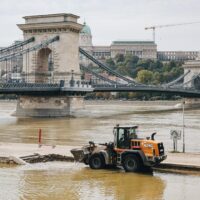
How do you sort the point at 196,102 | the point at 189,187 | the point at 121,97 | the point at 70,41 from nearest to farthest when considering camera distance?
the point at 189,187, the point at 70,41, the point at 196,102, the point at 121,97

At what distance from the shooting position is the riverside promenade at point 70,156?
20594 millimetres

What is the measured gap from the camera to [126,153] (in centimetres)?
2003

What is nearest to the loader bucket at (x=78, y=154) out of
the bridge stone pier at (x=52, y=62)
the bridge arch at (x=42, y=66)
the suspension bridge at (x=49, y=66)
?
the suspension bridge at (x=49, y=66)

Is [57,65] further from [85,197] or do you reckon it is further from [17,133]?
[85,197]

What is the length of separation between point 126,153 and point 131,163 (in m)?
0.41

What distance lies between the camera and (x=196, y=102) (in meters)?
111

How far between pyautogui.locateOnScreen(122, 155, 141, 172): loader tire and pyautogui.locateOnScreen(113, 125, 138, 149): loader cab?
46 cm

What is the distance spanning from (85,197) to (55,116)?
45.6 m

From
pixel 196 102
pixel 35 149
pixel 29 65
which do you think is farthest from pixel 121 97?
pixel 35 149

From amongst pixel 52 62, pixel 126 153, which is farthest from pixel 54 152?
pixel 52 62

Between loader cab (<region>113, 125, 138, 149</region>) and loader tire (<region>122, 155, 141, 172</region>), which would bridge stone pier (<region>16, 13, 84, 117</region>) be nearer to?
loader cab (<region>113, 125, 138, 149</region>)

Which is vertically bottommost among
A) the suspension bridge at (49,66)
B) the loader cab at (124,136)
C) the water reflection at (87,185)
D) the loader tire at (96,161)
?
the water reflection at (87,185)

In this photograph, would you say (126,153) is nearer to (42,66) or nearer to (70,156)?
(70,156)

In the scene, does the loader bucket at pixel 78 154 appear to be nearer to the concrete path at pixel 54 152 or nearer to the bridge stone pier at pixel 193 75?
the concrete path at pixel 54 152
